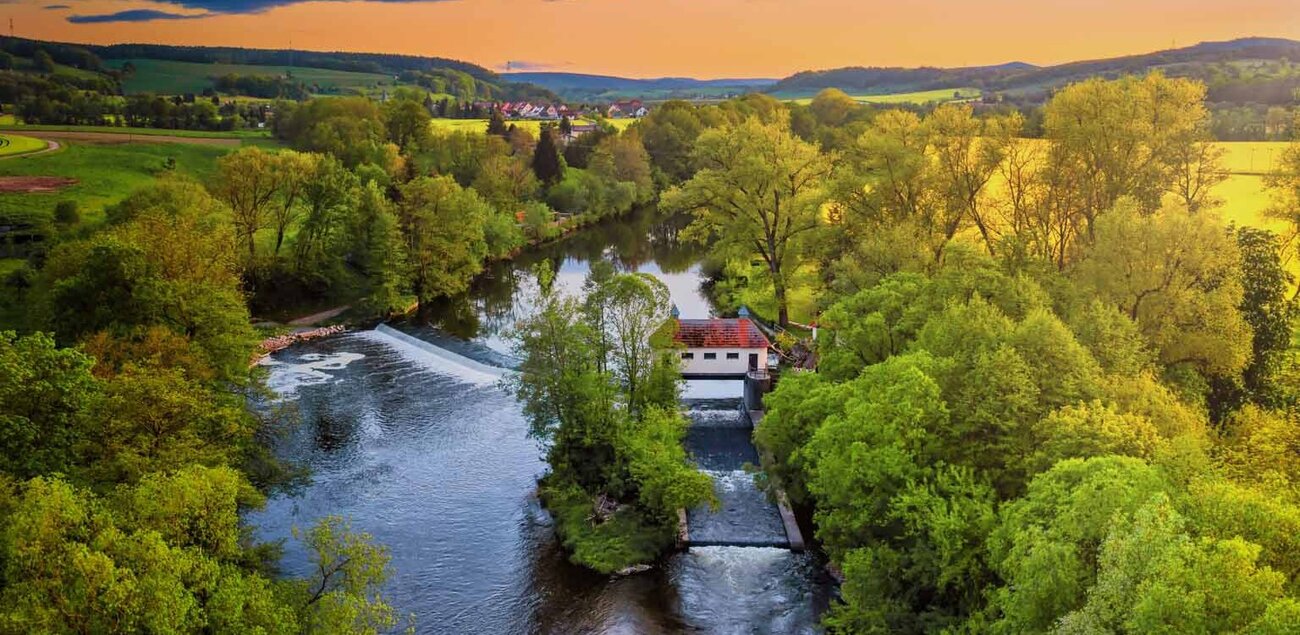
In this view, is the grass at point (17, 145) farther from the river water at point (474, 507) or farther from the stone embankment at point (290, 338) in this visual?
the river water at point (474, 507)

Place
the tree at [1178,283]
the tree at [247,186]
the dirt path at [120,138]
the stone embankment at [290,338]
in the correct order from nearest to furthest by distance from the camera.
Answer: the tree at [1178,283]
the stone embankment at [290,338]
the tree at [247,186]
the dirt path at [120,138]

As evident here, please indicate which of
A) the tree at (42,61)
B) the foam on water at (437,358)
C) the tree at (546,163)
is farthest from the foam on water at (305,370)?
the tree at (42,61)

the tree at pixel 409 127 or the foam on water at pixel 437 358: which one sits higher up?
the tree at pixel 409 127

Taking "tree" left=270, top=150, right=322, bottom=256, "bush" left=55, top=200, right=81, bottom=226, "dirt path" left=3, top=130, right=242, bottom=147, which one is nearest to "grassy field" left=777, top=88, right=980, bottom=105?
"dirt path" left=3, top=130, right=242, bottom=147

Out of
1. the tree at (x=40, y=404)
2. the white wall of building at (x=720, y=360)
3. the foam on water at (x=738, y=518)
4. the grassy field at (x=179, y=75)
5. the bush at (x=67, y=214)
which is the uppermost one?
the grassy field at (x=179, y=75)

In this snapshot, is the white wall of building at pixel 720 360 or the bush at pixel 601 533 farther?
the white wall of building at pixel 720 360

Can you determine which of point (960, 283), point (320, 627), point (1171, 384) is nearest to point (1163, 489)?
point (1171, 384)

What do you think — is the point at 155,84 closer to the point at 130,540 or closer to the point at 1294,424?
the point at 130,540
